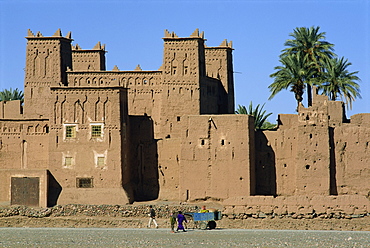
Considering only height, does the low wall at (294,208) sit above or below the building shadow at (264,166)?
below

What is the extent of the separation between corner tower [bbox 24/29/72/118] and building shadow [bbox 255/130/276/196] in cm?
1453

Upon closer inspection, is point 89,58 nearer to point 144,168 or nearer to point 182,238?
point 144,168

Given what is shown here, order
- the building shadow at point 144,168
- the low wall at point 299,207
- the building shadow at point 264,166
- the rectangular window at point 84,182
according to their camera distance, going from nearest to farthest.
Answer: the low wall at point 299,207 < the building shadow at point 264,166 < the rectangular window at point 84,182 < the building shadow at point 144,168

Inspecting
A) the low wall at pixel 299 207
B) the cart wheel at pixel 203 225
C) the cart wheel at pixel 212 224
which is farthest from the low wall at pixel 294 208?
the cart wheel at pixel 203 225

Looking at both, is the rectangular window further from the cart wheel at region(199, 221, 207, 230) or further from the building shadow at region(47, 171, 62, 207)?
the cart wheel at region(199, 221, 207, 230)

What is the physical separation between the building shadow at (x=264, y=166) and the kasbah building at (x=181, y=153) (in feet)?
0.19

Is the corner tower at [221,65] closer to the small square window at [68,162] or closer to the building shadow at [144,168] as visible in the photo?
the building shadow at [144,168]

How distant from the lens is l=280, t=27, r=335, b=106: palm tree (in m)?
72.8

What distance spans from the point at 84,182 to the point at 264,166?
34.6ft

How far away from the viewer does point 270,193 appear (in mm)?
65562

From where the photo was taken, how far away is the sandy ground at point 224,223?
5997cm

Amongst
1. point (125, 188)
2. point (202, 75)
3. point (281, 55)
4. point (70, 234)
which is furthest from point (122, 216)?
point (281, 55)

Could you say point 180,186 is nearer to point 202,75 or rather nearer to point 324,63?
point 202,75

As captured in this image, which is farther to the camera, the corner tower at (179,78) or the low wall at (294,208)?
the corner tower at (179,78)
